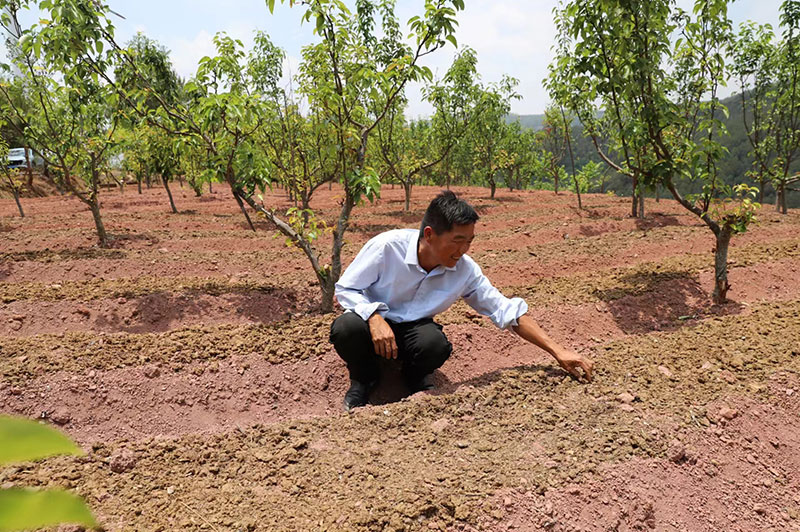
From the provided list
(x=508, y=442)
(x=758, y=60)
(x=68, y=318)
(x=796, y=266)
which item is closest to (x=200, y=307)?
(x=68, y=318)

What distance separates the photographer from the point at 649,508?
1.87 m

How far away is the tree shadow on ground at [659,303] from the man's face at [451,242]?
2527 mm

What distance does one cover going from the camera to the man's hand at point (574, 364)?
276 cm

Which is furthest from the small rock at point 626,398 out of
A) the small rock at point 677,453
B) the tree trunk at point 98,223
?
the tree trunk at point 98,223

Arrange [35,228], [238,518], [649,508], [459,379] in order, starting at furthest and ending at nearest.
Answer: [35,228] → [459,379] → [649,508] → [238,518]

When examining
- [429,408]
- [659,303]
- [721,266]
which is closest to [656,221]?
[721,266]

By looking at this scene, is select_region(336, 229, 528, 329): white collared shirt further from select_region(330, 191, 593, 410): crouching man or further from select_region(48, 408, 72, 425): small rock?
select_region(48, 408, 72, 425): small rock

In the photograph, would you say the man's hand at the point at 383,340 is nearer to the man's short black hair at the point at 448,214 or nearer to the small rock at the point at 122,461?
the man's short black hair at the point at 448,214

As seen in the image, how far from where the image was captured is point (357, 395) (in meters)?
3.03

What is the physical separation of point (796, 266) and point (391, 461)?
18.6 feet

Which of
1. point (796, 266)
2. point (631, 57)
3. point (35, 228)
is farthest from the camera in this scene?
point (35, 228)

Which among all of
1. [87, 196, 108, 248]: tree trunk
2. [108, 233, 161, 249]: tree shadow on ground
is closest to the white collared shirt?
[87, 196, 108, 248]: tree trunk

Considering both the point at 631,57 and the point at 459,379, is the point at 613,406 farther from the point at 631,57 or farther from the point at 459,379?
the point at 631,57

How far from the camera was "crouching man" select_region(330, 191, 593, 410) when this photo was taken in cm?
271
